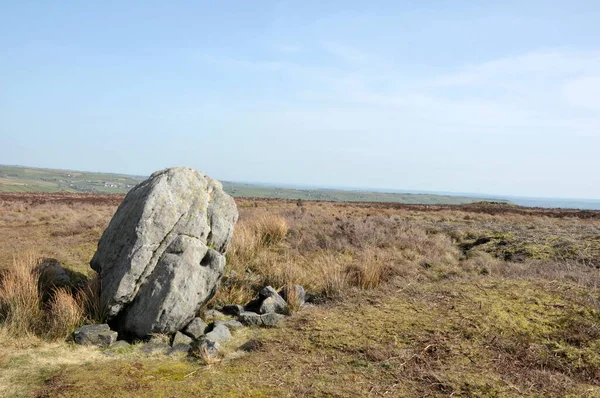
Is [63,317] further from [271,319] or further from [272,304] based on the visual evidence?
[272,304]

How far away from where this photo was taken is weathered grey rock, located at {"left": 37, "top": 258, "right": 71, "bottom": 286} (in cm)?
969

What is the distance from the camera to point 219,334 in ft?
25.4

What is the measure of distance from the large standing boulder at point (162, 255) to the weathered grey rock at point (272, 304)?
1.19 meters

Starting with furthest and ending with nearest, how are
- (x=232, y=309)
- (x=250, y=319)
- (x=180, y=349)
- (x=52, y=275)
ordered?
Result: (x=52, y=275), (x=232, y=309), (x=250, y=319), (x=180, y=349)

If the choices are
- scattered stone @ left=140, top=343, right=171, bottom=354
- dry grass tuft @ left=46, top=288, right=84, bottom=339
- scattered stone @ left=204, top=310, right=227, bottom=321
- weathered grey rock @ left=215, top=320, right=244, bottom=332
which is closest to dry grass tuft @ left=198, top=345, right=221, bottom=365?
scattered stone @ left=140, top=343, right=171, bottom=354

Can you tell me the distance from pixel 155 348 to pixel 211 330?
3.76 ft

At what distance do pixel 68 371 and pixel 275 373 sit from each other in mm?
3210

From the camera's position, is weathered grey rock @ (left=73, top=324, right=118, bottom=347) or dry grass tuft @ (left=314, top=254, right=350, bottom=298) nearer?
weathered grey rock @ (left=73, top=324, right=118, bottom=347)

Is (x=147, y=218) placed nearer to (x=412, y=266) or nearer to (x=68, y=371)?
(x=68, y=371)

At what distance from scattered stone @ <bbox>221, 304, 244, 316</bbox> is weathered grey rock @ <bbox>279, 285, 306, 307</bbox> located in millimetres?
1110

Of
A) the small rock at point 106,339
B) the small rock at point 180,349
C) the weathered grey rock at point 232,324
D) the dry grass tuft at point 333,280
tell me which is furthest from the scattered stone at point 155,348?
the dry grass tuft at point 333,280

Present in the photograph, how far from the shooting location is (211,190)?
10.0 metres

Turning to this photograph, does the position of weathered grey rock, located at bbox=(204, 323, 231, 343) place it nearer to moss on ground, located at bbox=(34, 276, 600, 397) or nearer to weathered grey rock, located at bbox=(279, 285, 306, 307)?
moss on ground, located at bbox=(34, 276, 600, 397)

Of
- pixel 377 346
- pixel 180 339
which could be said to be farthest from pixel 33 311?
pixel 377 346
